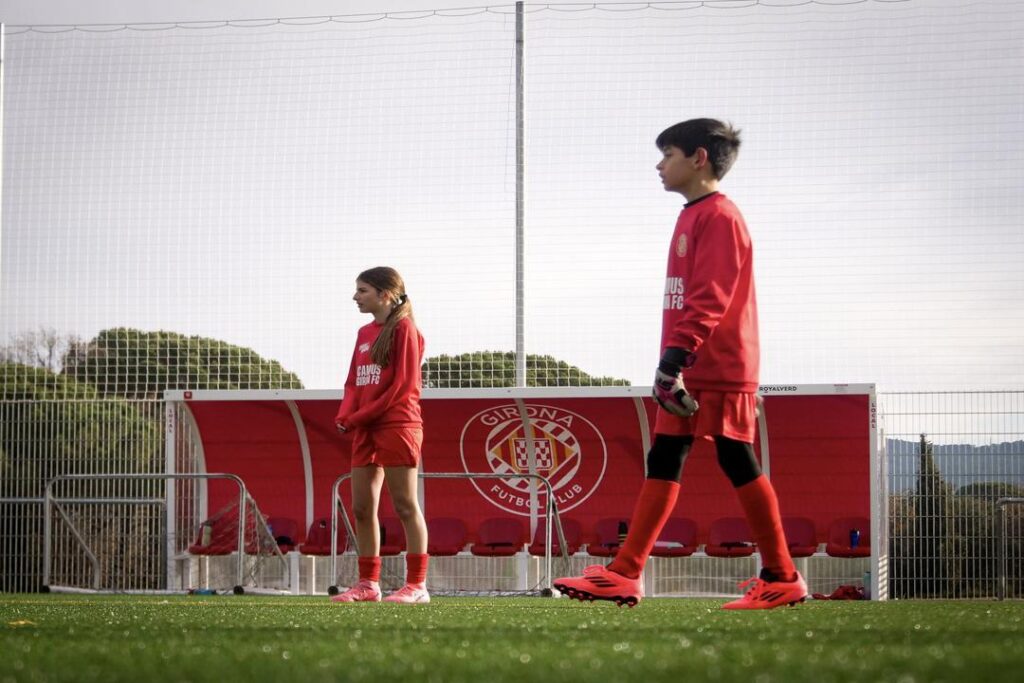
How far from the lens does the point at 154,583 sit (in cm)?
1344

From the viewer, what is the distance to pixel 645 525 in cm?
519

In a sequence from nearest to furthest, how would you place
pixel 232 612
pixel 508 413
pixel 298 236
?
pixel 232 612
pixel 508 413
pixel 298 236

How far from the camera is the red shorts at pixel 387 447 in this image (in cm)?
736

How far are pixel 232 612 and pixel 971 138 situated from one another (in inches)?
467

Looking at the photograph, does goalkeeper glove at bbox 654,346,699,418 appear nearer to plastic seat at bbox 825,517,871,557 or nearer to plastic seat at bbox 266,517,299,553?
plastic seat at bbox 825,517,871,557

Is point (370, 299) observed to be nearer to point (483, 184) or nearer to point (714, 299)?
point (714, 299)

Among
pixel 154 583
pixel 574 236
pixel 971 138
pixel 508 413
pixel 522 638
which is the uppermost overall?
pixel 971 138

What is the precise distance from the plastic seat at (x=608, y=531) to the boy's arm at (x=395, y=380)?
5.62 m

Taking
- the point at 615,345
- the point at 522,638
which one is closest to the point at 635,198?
the point at 615,345

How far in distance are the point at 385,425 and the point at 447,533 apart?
614 cm

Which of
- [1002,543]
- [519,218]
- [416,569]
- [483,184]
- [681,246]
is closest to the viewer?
[681,246]

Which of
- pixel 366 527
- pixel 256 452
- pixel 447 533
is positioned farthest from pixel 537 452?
pixel 366 527

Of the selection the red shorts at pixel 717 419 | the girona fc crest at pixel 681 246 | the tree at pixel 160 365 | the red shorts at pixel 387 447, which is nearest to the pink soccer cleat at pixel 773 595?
the red shorts at pixel 717 419

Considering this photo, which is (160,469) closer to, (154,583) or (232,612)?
(154,583)
